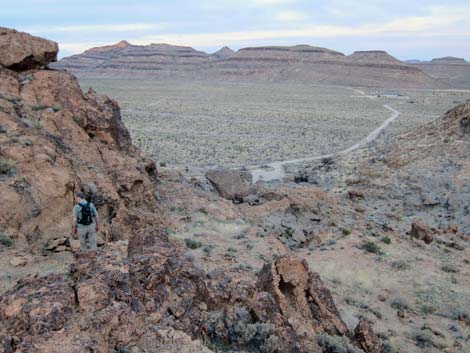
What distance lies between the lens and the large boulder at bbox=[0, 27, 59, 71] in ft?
41.4

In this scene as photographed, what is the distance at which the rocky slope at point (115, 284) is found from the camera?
461cm

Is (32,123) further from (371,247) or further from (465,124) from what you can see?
(465,124)

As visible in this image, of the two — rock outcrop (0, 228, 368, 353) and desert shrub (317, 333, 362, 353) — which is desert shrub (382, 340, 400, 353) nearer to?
rock outcrop (0, 228, 368, 353)

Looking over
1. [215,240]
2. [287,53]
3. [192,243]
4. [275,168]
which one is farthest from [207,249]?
[287,53]

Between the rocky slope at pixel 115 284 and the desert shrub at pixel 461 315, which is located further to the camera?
the desert shrub at pixel 461 315

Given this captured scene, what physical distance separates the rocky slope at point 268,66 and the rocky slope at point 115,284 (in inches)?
4412

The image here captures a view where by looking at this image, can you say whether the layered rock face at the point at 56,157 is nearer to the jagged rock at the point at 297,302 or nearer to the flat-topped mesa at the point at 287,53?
the jagged rock at the point at 297,302

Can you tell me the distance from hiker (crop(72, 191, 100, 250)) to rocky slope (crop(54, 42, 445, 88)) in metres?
115

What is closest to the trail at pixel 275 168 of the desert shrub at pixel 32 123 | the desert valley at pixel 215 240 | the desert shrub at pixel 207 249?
the desert valley at pixel 215 240

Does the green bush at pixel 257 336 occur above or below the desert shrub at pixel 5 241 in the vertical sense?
above

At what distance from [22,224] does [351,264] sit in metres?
7.05

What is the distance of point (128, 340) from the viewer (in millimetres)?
4598

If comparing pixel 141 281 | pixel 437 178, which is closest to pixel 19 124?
pixel 141 281

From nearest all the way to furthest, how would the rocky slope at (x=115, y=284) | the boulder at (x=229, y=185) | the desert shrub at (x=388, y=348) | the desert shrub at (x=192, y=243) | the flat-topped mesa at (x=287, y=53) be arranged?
the rocky slope at (x=115, y=284) < the desert shrub at (x=388, y=348) < the desert shrub at (x=192, y=243) < the boulder at (x=229, y=185) < the flat-topped mesa at (x=287, y=53)
